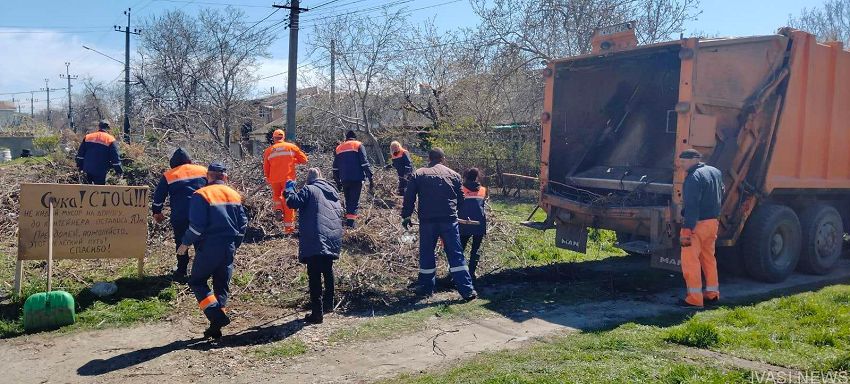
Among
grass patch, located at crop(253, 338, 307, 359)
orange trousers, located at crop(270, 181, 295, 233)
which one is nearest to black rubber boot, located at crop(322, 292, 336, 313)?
grass patch, located at crop(253, 338, 307, 359)

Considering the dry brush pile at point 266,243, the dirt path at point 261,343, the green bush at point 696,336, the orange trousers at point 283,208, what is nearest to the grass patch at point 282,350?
the dirt path at point 261,343

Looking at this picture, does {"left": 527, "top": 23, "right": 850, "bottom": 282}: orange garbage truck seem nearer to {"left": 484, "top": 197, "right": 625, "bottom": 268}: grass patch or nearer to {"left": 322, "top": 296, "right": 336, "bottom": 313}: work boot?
{"left": 484, "top": 197, "right": 625, "bottom": 268}: grass patch

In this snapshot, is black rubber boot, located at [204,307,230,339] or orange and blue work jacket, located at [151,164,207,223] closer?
black rubber boot, located at [204,307,230,339]

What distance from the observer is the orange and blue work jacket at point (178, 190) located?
271 inches

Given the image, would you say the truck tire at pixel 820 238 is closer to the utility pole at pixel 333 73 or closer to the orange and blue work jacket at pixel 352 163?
the orange and blue work jacket at pixel 352 163

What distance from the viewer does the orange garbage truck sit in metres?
6.87

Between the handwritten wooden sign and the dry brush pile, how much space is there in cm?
44

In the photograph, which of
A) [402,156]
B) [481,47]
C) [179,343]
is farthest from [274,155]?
[481,47]

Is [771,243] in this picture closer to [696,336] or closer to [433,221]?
[696,336]

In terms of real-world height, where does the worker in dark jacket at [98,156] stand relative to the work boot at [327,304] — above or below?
above

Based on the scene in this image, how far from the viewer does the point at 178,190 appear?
6879 mm

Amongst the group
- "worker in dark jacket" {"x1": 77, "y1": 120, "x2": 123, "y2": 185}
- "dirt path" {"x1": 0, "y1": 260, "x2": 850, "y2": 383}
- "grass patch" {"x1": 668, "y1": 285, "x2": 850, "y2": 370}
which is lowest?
"dirt path" {"x1": 0, "y1": 260, "x2": 850, "y2": 383}

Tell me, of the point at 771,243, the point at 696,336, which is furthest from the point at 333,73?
the point at 696,336

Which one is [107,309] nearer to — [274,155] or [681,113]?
[274,155]
